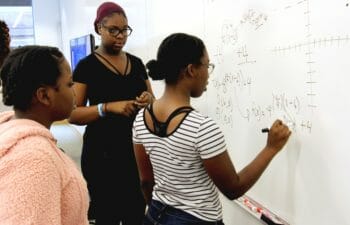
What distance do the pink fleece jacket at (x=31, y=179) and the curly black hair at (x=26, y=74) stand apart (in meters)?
0.05

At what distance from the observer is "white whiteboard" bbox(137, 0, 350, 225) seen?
1.14 metres

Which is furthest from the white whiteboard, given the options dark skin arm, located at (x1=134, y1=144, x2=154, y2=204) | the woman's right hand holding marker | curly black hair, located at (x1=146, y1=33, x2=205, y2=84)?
dark skin arm, located at (x1=134, y1=144, x2=154, y2=204)

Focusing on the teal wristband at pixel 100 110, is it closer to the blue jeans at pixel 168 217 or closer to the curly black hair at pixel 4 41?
the curly black hair at pixel 4 41

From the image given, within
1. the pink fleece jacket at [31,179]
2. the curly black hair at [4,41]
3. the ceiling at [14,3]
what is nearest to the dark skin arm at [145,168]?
the pink fleece jacket at [31,179]

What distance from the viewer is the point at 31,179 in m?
0.82

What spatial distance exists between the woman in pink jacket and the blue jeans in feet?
1.21

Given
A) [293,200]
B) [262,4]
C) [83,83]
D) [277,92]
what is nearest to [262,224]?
[293,200]


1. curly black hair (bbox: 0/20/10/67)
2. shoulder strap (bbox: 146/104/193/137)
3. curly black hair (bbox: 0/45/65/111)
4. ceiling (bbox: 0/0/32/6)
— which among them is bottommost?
shoulder strap (bbox: 146/104/193/137)

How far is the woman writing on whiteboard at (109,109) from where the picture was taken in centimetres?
183

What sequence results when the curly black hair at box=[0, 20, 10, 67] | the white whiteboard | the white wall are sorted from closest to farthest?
the white whiteboard < the curly black hair at box=[0, 20, 10, 67] < the white wall

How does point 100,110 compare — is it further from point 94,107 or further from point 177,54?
point 177,54

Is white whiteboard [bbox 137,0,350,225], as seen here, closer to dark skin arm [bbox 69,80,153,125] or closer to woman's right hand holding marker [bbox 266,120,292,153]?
woman's right hand holding marker [bbox 266,120,292,153]

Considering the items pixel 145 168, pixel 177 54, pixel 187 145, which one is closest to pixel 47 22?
pixel 145 168

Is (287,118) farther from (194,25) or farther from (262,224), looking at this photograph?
(194,25)
